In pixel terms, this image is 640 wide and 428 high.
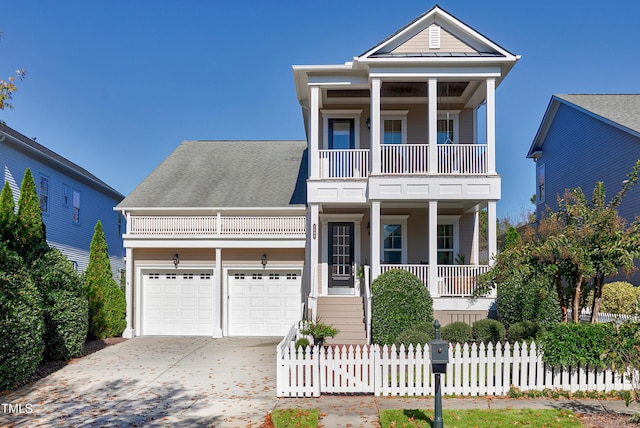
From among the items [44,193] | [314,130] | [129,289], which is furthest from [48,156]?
[314,130]

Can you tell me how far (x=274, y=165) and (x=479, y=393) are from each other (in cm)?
1309

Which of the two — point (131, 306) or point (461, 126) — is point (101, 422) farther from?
point (461, 126)

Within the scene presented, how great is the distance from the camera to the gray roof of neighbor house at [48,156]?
1783 cm

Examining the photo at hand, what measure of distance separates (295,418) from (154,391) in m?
3.32

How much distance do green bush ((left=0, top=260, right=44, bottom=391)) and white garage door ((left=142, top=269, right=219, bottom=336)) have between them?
6.52m

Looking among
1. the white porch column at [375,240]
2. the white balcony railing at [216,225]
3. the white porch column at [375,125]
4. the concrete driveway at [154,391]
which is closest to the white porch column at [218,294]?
the white balcony railing at [216,225]

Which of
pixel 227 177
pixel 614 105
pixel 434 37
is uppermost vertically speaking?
pixel 434 37

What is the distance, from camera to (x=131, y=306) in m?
16.4

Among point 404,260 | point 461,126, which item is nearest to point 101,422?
point 404,260

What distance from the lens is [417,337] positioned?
10344 mm

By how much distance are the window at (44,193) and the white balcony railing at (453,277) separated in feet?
45.0

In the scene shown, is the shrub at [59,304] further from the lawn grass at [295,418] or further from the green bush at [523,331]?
the green bush at [523,331]

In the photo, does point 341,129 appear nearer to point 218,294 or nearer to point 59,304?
point 218,294

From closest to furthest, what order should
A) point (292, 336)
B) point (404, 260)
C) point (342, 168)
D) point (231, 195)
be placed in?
point (292, 336), point (342, 168), point (404, 260), point (231, 195)
